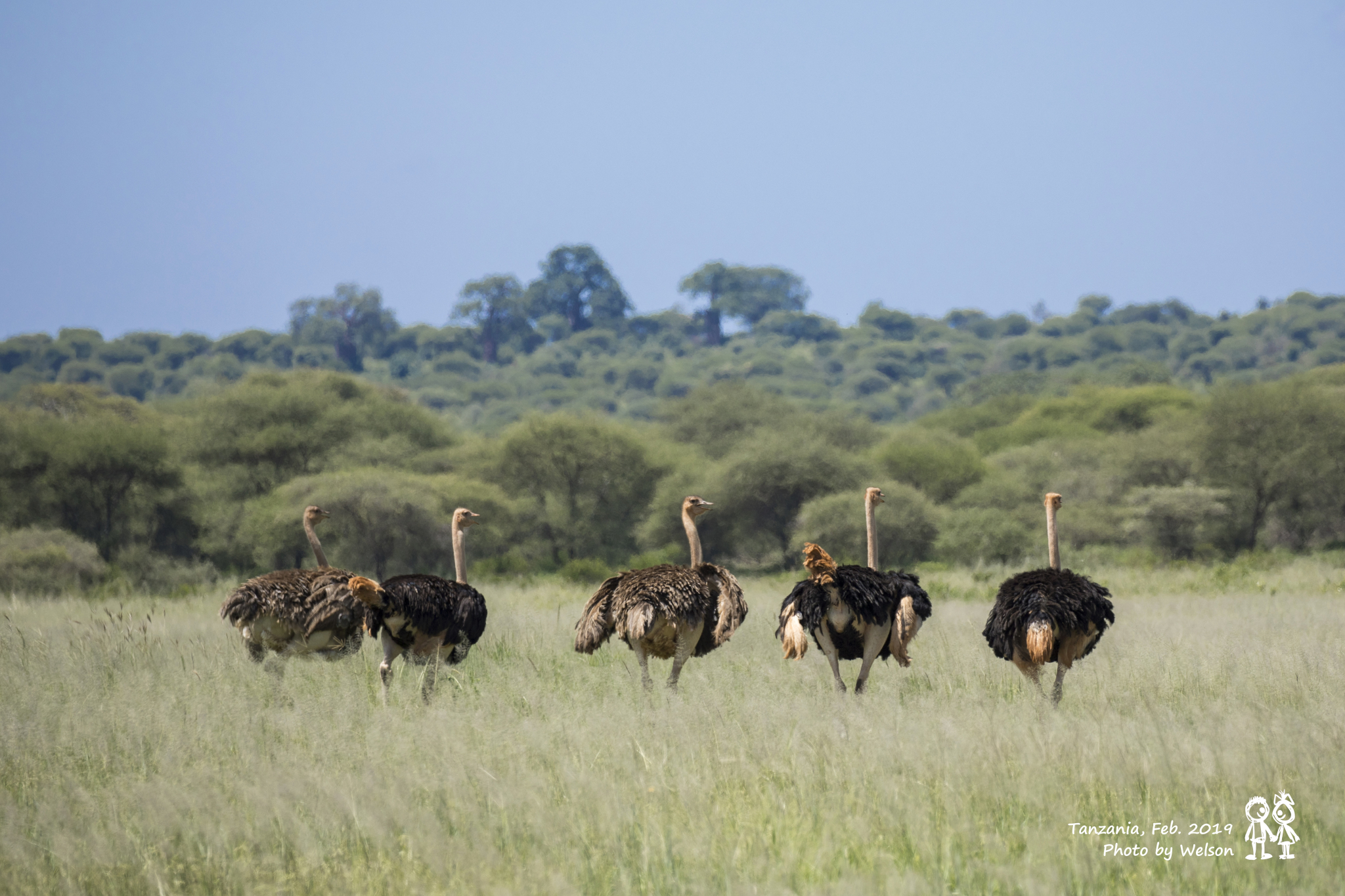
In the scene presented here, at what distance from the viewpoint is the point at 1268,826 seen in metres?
4.65

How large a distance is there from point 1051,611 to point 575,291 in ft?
454

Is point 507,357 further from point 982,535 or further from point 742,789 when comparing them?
point 742,789

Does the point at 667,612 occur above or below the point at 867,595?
below

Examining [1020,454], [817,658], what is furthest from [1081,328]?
[817,658]

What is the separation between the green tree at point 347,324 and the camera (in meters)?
124

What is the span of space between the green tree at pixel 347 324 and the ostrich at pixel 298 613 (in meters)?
119

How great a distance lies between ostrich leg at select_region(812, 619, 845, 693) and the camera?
7043 millimetres

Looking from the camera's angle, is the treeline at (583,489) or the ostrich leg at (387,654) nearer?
the ostrich leg at (387,654)

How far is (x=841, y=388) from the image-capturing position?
104 meters

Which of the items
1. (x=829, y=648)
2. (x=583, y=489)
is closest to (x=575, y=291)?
(x=583, y=489)

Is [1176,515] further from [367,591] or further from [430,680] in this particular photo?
[367,591]

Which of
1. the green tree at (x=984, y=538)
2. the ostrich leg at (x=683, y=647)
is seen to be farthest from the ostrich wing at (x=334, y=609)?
the green tree at (x=984, y=538)

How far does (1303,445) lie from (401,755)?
27.8 metres

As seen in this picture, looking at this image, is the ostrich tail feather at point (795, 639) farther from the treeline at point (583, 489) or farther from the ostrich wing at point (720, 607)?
the treeline at point (583, 489)
